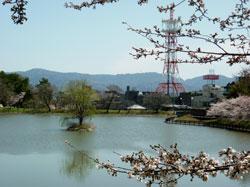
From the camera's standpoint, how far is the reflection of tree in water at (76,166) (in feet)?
44.5

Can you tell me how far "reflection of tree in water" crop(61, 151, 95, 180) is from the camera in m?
13.6

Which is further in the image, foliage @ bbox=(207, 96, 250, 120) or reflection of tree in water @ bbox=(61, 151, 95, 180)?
foliage @ bbox=(207, 96, 250, 120)

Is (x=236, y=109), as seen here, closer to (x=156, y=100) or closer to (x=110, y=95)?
(x=156, y=100)

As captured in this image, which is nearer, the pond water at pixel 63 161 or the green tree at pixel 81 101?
the pond water at pixel 63 161

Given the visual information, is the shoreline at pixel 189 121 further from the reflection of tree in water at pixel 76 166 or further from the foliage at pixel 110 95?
the reflection of tree in water at pixel 76 166

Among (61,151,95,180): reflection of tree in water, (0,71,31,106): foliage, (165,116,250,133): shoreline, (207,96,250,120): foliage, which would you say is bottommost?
(61,151,95,180): reflection of tree in water

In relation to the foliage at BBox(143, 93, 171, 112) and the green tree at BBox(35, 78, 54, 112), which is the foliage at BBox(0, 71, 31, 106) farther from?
the foliage at BBox(143, 93, 171, 112)

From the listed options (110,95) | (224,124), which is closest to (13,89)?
(110,95)

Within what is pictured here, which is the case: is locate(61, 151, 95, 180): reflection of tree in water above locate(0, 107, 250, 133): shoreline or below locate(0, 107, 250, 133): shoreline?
below

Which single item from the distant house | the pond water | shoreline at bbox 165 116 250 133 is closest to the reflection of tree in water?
the pond water

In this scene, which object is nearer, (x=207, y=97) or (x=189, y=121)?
(x=189, y=121)

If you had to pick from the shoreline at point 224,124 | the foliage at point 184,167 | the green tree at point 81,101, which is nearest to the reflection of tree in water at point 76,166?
the foliage at point 184,167

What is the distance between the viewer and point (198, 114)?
161 feet

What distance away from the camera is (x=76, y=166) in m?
15.0
